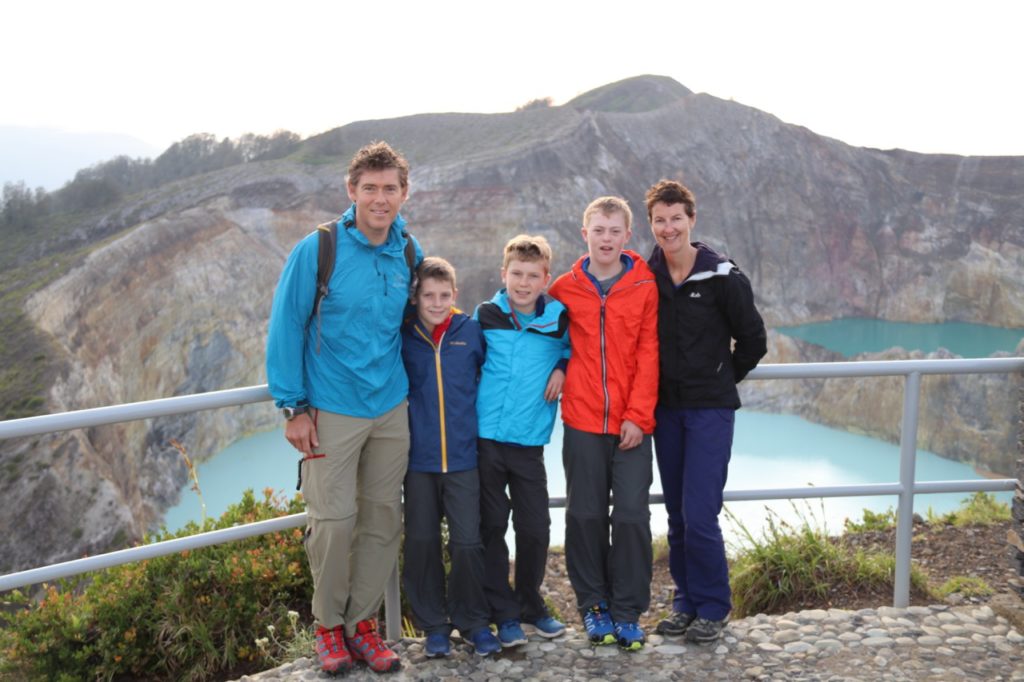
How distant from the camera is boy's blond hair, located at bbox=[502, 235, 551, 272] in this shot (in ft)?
11.0

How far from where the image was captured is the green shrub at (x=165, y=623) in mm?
3936

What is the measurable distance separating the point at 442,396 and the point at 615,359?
72 centimetres

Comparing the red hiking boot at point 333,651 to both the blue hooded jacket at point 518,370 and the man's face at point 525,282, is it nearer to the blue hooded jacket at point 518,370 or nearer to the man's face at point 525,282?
the blue hooded jacket at point 518,370

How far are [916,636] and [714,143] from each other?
155 feet

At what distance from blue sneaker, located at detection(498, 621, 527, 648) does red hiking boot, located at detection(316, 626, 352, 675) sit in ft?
2.02

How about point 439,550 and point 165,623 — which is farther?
point 165,623

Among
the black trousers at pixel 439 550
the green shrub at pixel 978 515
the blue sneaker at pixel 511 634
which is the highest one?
the black trousers at pixel 439 550

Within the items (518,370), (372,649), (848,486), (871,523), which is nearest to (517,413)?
(518,370)

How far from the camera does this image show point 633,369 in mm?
3359

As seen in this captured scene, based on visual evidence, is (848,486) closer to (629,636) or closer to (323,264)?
(629,636)

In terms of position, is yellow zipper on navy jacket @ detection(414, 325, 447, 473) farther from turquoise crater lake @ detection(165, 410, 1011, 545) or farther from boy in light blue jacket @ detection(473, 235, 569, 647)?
turquoise crater lake @ detection(165, 410, 1011, 545)

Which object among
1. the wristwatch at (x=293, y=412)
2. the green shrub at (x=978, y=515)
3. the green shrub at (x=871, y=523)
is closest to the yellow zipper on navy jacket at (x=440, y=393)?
the wristwatch at (x=293, y=412)

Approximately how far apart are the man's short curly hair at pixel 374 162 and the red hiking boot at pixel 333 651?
5.79 feet

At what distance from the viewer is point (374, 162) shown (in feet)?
10.2
